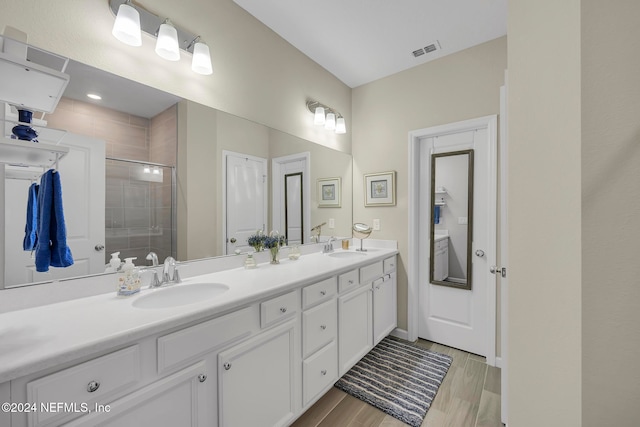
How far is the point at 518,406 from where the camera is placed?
0.82 m

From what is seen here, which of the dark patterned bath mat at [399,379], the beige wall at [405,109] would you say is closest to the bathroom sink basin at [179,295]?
the dark patterned bath mat at [399,379]

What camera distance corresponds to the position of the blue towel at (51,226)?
903mm

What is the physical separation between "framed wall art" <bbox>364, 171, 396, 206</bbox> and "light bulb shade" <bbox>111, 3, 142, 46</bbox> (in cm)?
218

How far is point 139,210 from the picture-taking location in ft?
4.47

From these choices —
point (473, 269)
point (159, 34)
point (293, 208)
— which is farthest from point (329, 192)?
point (159, 34)

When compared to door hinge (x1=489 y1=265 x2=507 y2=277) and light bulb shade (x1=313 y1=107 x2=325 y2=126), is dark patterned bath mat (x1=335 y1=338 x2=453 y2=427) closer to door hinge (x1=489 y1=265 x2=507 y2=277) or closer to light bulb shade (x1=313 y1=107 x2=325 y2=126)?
door hinge (x1=489 y1=265 x2=507 y2=277)

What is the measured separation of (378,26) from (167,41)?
60.1 inches

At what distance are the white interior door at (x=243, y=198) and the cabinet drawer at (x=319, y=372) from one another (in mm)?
857

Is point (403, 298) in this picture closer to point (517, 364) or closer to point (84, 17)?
point (517, 364)

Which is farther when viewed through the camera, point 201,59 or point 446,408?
point 446,408

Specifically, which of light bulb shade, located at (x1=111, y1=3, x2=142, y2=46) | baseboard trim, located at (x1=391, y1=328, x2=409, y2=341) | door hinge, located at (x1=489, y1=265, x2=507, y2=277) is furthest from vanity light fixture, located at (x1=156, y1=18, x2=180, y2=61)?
baseboard trim, located at (x1=391, y1=328, x2=409, y2=341)

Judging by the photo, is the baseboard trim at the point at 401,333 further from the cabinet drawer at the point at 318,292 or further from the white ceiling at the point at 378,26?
the white ceiling at the point at 378,26
